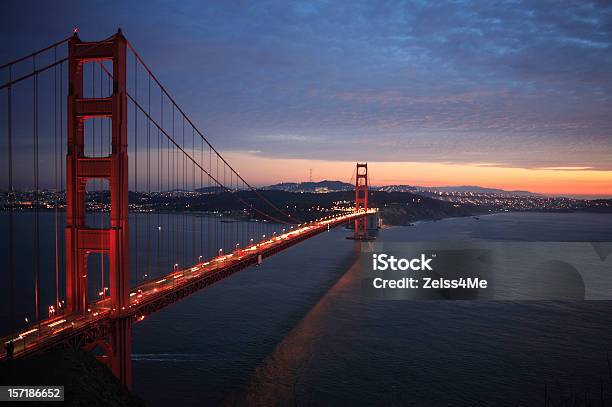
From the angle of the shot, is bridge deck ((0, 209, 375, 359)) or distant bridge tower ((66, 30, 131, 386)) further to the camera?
distant bridge tower ((66, 30, 131, 386))

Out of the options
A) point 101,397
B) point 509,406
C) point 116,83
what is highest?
point 116,83

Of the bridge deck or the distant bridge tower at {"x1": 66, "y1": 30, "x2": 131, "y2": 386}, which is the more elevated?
the distant bridge tower at {"x1": 66, "y1": 30, "x2": 131, "y2": 386}

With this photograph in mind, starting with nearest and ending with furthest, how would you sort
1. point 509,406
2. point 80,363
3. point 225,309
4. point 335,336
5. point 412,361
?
point 80,363, point 509,406, point 412,361, point 335,336, point 225,309

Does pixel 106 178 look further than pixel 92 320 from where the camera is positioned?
Yes

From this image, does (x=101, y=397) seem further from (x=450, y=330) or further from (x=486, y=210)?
(x=486, y=210)

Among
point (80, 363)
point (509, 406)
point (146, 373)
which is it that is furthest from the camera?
point (146, 373)

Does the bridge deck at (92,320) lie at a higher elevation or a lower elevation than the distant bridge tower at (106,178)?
lower

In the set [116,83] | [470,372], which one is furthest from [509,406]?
[116,83]

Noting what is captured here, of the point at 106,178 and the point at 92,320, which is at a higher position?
the point at 106,178
